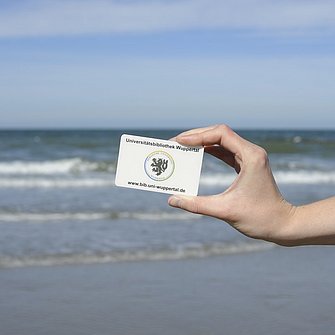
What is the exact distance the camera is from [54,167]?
76.3ft

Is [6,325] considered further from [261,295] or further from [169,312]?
[261,295]

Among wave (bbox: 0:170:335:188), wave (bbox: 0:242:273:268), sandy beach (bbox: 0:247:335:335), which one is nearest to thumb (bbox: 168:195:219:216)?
sandy beach (bbox: 0:247:335:335)

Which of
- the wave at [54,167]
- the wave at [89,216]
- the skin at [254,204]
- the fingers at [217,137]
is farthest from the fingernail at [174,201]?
the wave at [54,167]

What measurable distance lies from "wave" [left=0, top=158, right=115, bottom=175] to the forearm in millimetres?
19731

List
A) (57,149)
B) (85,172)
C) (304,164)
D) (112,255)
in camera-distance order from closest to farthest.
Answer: (112,255), (85,172), (304,164), (57,149)

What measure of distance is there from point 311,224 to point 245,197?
198 millimetres

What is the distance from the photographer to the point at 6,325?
5.25 metres

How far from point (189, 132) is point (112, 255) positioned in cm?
583

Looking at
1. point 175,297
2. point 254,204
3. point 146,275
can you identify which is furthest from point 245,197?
point 146,275

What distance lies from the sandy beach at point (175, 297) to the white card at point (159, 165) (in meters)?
3.24

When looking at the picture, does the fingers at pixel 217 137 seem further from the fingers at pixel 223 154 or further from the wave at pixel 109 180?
the wave at pixel 109 180

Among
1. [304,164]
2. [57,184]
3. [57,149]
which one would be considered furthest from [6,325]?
[57,149]

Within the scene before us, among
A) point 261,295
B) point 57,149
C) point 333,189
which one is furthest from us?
point 57,149

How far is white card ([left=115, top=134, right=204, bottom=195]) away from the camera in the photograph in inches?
78.9
